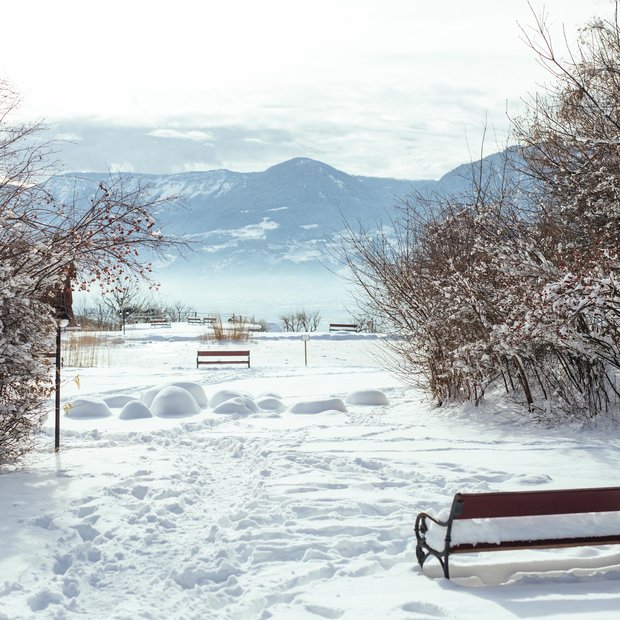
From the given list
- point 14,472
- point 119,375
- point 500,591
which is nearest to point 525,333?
point 500,591

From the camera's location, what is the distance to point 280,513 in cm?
613

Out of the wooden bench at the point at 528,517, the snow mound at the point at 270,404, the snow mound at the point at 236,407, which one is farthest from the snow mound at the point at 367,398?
the wooden bench at the point at 528,517

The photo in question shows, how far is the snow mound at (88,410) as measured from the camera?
12.7 meters

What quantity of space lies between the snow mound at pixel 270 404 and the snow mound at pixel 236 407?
7.4 inches

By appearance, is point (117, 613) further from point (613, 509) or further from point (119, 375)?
point (119, 375)

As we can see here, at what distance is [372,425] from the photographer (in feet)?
36.3

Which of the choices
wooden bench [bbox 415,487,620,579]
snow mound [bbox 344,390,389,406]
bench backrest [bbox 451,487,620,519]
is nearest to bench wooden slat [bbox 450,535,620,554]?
wooden bench [bbox 415,487,620,579]

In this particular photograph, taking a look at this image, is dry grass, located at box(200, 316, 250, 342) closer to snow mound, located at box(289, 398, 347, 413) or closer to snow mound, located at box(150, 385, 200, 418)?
snow mound, located at box(150, 385, 200, 418)

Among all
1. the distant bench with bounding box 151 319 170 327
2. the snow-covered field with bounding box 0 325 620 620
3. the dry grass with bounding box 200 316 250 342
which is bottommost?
the snow-covered field with bounding box 0 325 620 620

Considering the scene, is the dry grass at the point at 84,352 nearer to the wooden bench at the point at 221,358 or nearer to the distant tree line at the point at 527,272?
the wooden bench at the point at 221,358

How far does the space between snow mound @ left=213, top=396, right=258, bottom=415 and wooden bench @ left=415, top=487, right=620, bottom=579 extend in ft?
28.1

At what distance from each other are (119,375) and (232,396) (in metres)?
7.62

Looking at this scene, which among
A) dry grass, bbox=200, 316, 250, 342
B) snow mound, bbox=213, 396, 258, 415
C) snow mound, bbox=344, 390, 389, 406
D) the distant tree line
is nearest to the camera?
the distant tree line

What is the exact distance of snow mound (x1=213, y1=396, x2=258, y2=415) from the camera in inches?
508
